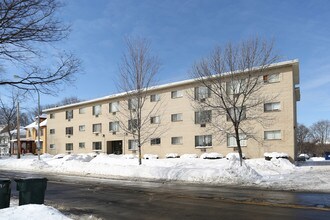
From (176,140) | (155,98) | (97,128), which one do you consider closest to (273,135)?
(176,140)

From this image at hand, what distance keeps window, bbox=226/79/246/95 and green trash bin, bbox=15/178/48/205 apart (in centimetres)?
1534

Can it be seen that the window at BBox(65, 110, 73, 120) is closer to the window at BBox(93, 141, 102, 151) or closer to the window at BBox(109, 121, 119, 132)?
the window at BBox(93, 141, 102, 151)

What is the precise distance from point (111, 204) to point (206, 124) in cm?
2481

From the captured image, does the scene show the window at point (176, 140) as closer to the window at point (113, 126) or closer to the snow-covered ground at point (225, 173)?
the snow-covered ground at point (225, 173)

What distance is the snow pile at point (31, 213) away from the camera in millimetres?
7328

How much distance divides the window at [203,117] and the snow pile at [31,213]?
23.8 meters

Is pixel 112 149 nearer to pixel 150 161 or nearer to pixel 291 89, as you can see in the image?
pixel 150 161

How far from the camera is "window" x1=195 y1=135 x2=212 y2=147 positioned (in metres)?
35.6

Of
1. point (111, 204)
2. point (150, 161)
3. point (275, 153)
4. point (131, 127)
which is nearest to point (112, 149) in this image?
point (150, 161)

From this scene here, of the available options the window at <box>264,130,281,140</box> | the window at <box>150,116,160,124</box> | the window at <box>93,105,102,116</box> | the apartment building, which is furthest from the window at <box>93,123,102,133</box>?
the window at <box>264,130,281,140</box>

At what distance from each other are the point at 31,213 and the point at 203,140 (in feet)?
96.3

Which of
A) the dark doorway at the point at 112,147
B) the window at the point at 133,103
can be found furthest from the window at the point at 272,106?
the dark doorway at the point at 112,147

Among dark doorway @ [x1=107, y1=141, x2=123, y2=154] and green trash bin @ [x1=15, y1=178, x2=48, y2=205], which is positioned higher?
green trash bin @ [x1=15, y1=178, x2=48, y2=205]

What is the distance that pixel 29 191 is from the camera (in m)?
9.57
